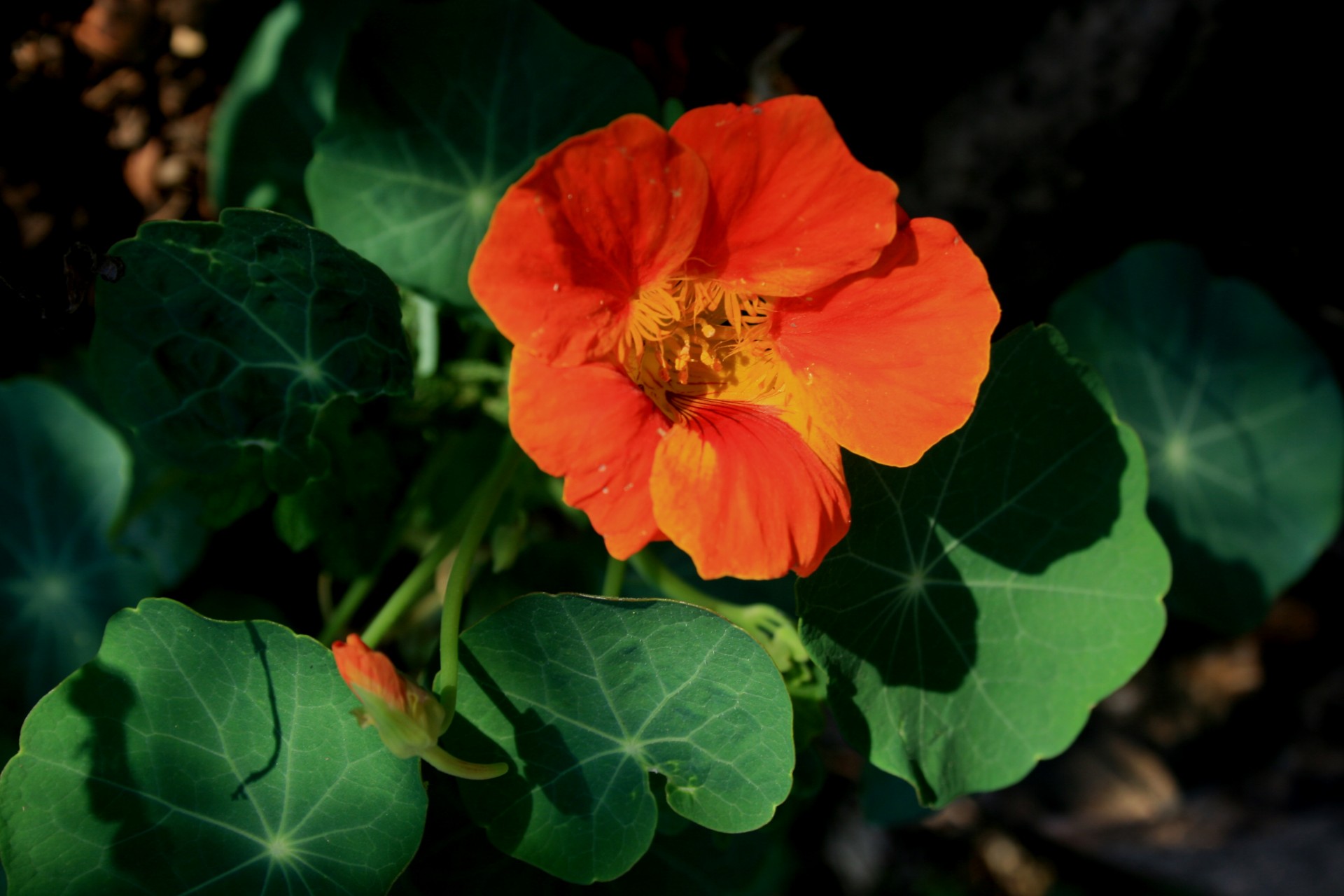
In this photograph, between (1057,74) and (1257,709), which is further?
(1257,709)

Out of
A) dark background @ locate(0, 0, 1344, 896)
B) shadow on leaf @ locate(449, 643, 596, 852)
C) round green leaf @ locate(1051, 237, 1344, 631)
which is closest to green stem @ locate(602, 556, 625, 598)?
shadow on leaf @ locate(449, 643, 596, 852)

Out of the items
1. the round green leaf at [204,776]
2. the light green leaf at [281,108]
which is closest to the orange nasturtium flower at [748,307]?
the round green leaf at [204,776]

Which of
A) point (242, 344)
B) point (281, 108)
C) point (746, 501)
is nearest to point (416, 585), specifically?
point (242, 344)

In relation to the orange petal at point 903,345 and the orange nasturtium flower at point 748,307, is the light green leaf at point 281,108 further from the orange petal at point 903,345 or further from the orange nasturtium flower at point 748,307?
the orange petal at point 903,345

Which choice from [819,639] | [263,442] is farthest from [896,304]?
[263,442]

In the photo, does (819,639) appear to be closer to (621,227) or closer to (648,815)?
(648,815)

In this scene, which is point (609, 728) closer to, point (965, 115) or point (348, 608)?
point (348, 608)
